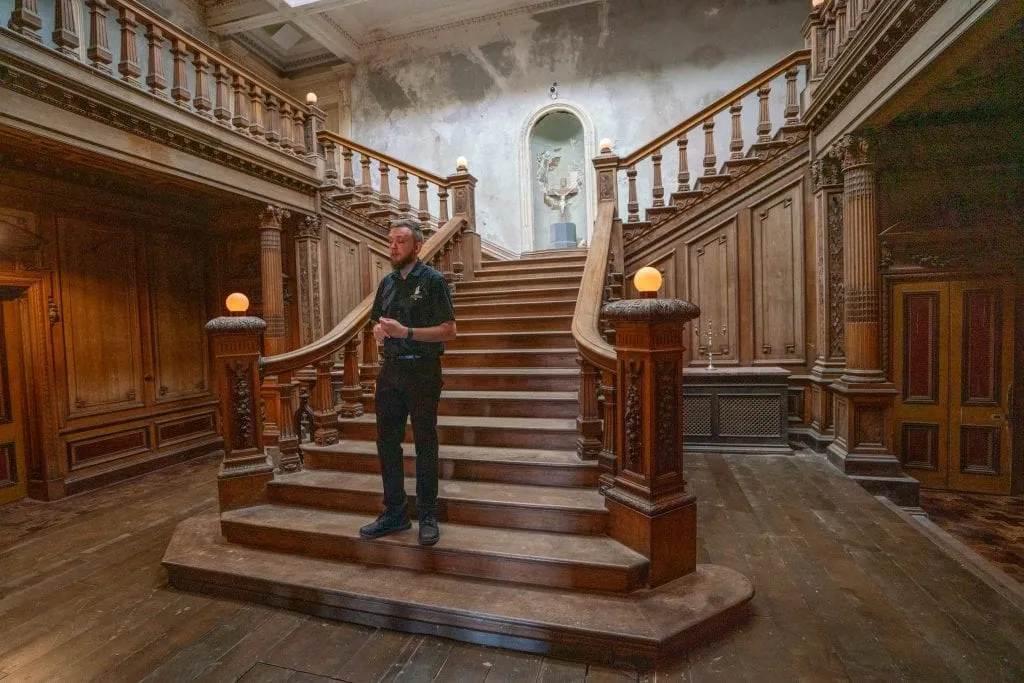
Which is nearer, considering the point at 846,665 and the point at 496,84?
the point at 846,665

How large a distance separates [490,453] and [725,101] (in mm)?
4795

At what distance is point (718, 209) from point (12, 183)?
683 centimetres

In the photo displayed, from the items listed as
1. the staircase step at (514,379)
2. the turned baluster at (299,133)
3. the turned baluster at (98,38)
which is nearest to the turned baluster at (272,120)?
the turned baluster at (299,133)

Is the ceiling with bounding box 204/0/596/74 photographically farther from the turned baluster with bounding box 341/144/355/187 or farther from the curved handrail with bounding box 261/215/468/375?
the curved handrail with bounding box 261/215/468/375

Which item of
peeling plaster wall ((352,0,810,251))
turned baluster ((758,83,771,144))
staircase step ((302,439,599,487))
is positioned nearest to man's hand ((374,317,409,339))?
staircase step ((302,439,599,487))

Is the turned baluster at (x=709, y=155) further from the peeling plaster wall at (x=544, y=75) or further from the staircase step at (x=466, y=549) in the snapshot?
the staircase step at (x=466, y=549)

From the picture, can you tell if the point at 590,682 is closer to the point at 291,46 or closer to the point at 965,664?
the point at 965,664

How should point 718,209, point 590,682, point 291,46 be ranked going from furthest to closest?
point 291,46
point 718,209
point 590,682

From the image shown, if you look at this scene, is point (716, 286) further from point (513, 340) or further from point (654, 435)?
point (654, 435)

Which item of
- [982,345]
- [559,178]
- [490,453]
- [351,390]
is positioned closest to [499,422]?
[490,453]

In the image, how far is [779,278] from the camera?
17.3ft

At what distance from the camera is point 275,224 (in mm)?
5785

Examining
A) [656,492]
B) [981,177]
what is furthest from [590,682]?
[981,177]

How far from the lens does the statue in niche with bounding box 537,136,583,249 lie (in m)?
9.40
